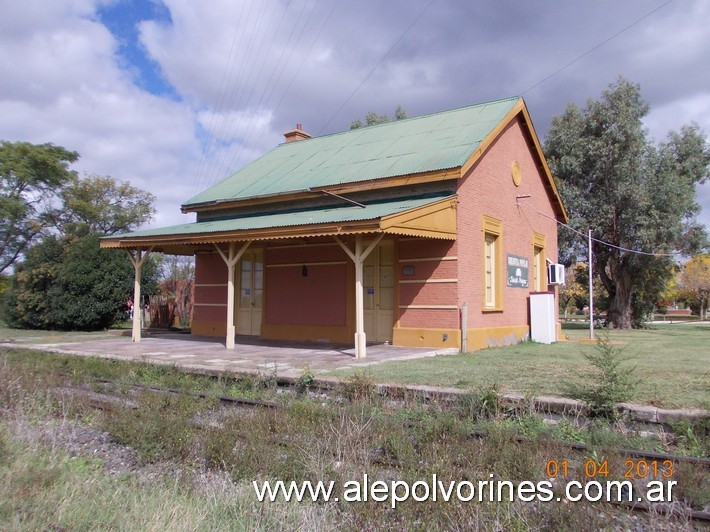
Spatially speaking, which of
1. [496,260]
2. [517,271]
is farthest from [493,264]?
[517,271]

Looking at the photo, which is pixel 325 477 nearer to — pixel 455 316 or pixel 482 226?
pixel 455 316

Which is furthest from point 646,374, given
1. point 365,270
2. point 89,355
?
point 89,355

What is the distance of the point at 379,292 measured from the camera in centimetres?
1519

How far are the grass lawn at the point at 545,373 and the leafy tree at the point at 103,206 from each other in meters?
28.2

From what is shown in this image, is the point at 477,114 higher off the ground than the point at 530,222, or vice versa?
the point at 477,114

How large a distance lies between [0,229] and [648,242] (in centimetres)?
3237

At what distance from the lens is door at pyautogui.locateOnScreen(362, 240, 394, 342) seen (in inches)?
591

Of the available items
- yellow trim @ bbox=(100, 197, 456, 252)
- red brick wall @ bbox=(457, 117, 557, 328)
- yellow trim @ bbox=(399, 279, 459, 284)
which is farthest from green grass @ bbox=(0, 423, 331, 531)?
red brick wall @ bbox=(457, 117, 557, 328)

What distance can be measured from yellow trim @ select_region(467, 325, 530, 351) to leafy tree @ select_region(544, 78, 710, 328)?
1156cm

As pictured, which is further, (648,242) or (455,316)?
(648,242)

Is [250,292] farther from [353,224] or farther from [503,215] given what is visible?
[503,215]

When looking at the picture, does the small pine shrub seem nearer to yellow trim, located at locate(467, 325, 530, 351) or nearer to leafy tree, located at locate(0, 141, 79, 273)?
yellow trim, located at locate(467, 325, 530, 351)

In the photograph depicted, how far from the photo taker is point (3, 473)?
201 inches
